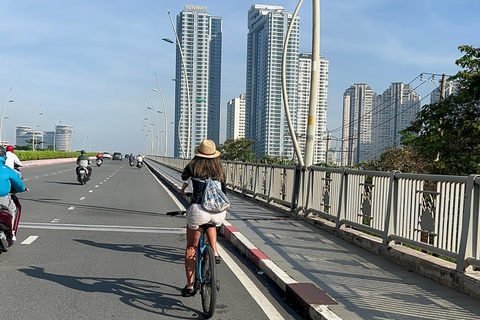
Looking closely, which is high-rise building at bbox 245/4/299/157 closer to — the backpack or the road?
the road

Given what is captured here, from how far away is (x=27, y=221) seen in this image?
12.3 metres

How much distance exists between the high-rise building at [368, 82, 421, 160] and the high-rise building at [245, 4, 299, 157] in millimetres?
16025

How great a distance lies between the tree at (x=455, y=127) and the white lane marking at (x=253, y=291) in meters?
10.4

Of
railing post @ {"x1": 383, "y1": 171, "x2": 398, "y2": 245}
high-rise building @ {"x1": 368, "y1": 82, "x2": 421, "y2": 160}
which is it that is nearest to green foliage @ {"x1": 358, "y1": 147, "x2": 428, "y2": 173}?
railing post @ {"x1": 383, "y1": 171, "x2": 398, "y2": 245}

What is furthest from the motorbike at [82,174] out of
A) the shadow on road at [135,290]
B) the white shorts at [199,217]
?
the white shorts at [199,217]

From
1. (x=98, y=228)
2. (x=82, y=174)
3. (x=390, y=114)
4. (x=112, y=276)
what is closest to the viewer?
(x=112, y=276)

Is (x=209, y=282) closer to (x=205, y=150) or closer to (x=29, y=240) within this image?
(x=205, y=150)

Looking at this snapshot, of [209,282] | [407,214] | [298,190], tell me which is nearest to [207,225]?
[209,282]

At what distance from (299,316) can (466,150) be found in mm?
13240

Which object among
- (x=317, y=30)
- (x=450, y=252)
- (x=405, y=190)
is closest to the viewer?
(x=450, y=252)

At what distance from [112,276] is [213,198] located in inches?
88.2

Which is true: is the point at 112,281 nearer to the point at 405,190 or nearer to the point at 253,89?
the point at 405,190

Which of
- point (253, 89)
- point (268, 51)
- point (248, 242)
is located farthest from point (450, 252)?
point (253, 89)

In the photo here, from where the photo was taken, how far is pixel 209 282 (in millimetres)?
5180
